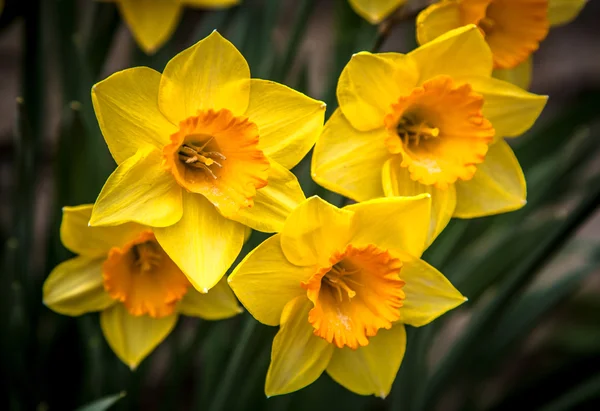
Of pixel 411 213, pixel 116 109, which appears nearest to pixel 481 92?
pixel 411 213

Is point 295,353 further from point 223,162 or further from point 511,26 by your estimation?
point 511,26

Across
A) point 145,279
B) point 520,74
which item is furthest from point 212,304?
point 520,74

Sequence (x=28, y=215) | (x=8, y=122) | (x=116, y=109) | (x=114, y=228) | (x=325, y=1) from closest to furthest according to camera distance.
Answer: (x=116, y=109) < (x=114, y=228) < (x=28, y=215) < (x=8, y=122) < (x=325, y=1)

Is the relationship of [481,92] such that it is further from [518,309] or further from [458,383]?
[458,383]

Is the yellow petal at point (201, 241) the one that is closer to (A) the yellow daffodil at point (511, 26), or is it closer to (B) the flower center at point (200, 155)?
(B) the flower center at point (200, 155)

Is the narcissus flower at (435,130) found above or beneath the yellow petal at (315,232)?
above

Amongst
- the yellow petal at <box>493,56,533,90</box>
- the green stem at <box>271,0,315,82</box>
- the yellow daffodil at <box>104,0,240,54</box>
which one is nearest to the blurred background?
the green stem at <box>271,0,315,82</box>

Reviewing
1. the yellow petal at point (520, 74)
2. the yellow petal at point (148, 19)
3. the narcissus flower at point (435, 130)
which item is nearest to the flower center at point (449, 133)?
the narcissus flower at point (435, 130)
